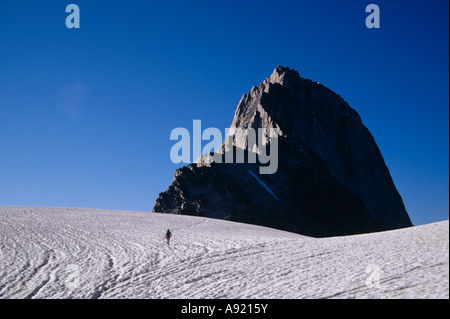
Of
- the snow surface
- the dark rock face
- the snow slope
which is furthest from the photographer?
the snow surface

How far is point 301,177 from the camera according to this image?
125062mm

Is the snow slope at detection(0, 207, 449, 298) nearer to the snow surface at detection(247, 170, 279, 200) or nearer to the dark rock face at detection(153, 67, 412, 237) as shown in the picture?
the dark rock face at detection(153, 67, 412, 237)

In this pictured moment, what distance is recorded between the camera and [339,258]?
14445 mm

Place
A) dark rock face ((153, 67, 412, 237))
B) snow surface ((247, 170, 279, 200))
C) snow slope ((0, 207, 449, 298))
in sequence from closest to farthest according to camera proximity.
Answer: snow slope ((0, 207, 449, 298)), dark rock face ((153, 67, 412, 237)), snow surface ((247, 170, 279, 200))

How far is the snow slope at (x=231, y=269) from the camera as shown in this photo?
1076cm

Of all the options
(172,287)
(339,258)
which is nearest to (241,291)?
(172,287)

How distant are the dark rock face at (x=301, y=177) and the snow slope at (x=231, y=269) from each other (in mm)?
77089

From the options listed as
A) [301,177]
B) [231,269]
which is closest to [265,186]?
[301,177]

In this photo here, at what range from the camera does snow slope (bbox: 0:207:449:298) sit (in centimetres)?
1076

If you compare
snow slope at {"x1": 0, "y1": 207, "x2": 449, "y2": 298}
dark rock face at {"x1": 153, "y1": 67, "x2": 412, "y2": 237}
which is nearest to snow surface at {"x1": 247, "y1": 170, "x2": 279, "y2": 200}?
dark rock face at {"x1": 153, "y1": 67, "x2": 412, "y2": 237}

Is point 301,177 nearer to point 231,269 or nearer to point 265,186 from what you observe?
point 265,186

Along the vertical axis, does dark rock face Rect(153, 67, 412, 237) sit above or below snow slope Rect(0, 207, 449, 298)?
above

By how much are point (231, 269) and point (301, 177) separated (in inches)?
4499

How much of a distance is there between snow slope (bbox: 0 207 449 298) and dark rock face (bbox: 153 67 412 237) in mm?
77089
